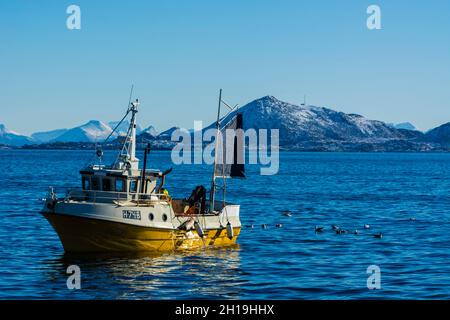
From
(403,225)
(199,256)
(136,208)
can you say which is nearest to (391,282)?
(199,256)

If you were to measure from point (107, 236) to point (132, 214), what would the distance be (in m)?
2.01

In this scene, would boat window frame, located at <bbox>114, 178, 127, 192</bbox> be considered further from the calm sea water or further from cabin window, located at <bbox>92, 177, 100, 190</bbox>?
the calm sea water

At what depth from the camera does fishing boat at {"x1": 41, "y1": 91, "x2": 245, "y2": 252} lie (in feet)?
143

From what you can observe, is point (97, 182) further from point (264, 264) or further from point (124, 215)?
point (264, 264)

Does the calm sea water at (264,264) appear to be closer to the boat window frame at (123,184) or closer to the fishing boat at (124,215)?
the fishing boat at (124,215)

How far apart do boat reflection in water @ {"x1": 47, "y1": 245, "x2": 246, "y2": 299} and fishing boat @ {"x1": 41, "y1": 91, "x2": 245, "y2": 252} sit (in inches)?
28.8

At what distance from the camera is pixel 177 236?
1826 inches

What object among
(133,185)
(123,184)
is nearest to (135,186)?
(133,185)

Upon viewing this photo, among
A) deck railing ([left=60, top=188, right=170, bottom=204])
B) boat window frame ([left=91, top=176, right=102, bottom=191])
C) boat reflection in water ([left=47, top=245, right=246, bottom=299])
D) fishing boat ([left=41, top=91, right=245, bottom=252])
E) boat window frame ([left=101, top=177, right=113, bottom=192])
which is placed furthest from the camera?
boat window frame ([left=91, top=176, right=102, bottom=191])

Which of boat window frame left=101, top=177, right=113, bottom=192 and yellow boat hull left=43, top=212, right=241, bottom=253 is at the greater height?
boat window frame left=101, top=177, right=113, bottom=192

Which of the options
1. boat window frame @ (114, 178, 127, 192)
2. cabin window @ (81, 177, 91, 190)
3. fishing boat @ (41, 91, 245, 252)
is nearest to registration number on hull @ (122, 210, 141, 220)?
fishing boat @ (41, 91, 245, 252)

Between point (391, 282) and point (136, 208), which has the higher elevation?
point (136, 208)
